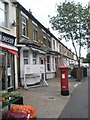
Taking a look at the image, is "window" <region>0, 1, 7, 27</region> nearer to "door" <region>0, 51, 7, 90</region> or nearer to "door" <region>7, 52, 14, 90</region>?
"door" <region>7, 52, 14, 90</region>

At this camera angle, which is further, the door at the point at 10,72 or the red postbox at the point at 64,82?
the door at the point at 10,72

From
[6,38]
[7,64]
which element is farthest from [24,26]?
[7,64]

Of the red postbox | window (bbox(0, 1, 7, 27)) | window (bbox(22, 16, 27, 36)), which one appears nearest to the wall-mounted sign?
window (bbox(0, 1, 7, 27))

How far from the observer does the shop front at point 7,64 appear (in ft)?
28.3

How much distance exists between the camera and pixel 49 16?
18.6m

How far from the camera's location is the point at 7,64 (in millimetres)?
9516

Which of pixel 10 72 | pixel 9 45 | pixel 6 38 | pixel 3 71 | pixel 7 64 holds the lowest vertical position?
pixel 10 72

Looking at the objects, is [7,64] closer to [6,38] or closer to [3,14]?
[6,38]

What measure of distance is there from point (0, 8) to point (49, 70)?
11923mm

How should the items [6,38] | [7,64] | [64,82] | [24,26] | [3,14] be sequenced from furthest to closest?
1. [24,26]
2. [3,14]
3. [7,64]
4. [6,38]
5. [64,82]

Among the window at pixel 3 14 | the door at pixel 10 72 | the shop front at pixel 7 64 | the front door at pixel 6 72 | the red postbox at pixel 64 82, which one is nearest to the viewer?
the red postbox at pixel 64 82

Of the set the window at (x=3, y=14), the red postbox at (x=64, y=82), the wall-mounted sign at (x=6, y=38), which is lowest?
the red postbox at (x=64, y=82)

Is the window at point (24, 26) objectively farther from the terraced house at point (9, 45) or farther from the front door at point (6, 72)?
the front door at point (6, 72)

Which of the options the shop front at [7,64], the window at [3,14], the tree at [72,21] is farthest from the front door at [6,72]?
the tree at [72,21]
